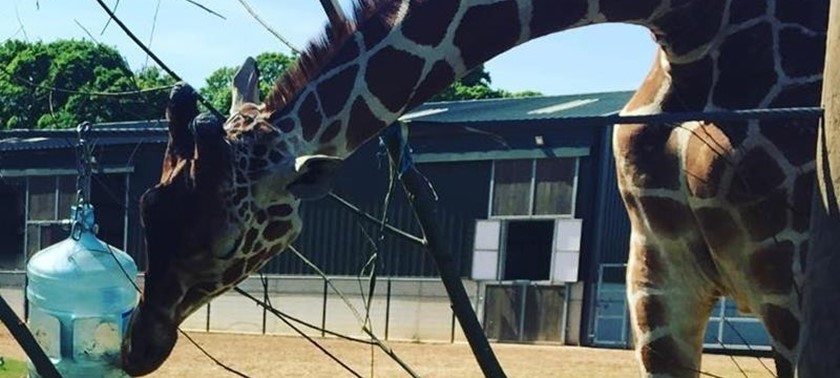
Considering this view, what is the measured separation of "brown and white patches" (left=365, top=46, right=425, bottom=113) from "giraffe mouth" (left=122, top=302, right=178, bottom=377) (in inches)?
28.0

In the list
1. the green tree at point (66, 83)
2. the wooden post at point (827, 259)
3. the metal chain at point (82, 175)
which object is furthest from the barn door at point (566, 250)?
the wooden post at point (827, 259)

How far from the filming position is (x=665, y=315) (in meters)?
3.25

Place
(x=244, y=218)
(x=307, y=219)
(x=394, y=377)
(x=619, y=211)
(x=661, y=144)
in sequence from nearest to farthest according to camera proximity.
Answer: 1. (x=244, y=218)
2. (x=661, y=144)
3. (x=394, y=377)
4. (x=619, y=211)
5. (x=307, y=219)

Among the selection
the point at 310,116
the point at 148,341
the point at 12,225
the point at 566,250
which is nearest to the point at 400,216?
the point at 566,250

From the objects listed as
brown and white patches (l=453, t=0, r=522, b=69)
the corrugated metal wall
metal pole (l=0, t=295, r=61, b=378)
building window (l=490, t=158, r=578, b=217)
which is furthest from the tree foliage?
Result: the corrugated metal wall

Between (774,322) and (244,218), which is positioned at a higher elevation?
(244,218)

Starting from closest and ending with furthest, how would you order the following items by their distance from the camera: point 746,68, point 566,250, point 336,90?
point 336,90 < point 746,68 < point 566,250

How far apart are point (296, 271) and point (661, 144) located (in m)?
22.8

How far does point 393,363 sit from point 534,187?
24.8 ft

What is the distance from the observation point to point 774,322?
288 centimetres

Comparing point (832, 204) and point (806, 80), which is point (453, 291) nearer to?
point (832, 204)

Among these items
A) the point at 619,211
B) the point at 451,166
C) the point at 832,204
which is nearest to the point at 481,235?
the point at 451,166

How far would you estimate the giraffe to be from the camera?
8.66 feet

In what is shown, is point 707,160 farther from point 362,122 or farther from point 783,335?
point 362,122
